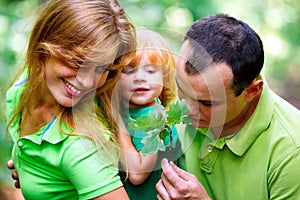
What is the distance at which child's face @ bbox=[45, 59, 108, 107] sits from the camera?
1.91 meters

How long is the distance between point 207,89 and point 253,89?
16cm

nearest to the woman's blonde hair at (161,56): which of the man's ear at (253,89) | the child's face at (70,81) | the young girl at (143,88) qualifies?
the young girl at (143,88)

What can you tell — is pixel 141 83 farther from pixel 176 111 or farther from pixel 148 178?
pixel 148 178

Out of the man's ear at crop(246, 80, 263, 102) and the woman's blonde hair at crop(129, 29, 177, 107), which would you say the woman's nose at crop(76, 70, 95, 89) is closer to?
the woman's blonde hair at crop(129, 29, 177, 107)

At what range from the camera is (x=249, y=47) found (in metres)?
2.01

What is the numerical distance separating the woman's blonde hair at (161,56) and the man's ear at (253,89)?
23 cm

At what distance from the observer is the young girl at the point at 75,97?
1.90 m

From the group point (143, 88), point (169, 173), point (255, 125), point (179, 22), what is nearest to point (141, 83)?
point (143, 88)

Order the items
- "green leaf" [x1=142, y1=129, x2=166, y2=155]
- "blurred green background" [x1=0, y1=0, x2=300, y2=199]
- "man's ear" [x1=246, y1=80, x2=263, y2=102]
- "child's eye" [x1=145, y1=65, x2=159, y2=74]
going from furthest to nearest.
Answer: "blurred green background" [x1=0, y1=0, x2=300, y2=199]
"man's ear" [x1=246, y1=80, x2=263, y2=102]
"child's eye" [x1=145, y1=65, x2=159, y2=74]
"green leaf" [x1=142, y1=129, x2=166, y2=155]

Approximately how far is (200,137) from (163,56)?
1.24 feet

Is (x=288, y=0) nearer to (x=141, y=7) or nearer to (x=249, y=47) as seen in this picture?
(x=141, y=7)

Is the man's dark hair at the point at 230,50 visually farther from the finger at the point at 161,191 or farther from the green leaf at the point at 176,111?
the finger at the point at 161,191

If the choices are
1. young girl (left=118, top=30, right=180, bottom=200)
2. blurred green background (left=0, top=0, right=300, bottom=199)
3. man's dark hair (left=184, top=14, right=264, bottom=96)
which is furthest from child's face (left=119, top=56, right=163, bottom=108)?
blurred green background (left=0, top=0, right=300, bottom=199)

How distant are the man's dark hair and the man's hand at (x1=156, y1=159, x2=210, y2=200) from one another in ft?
0.92
